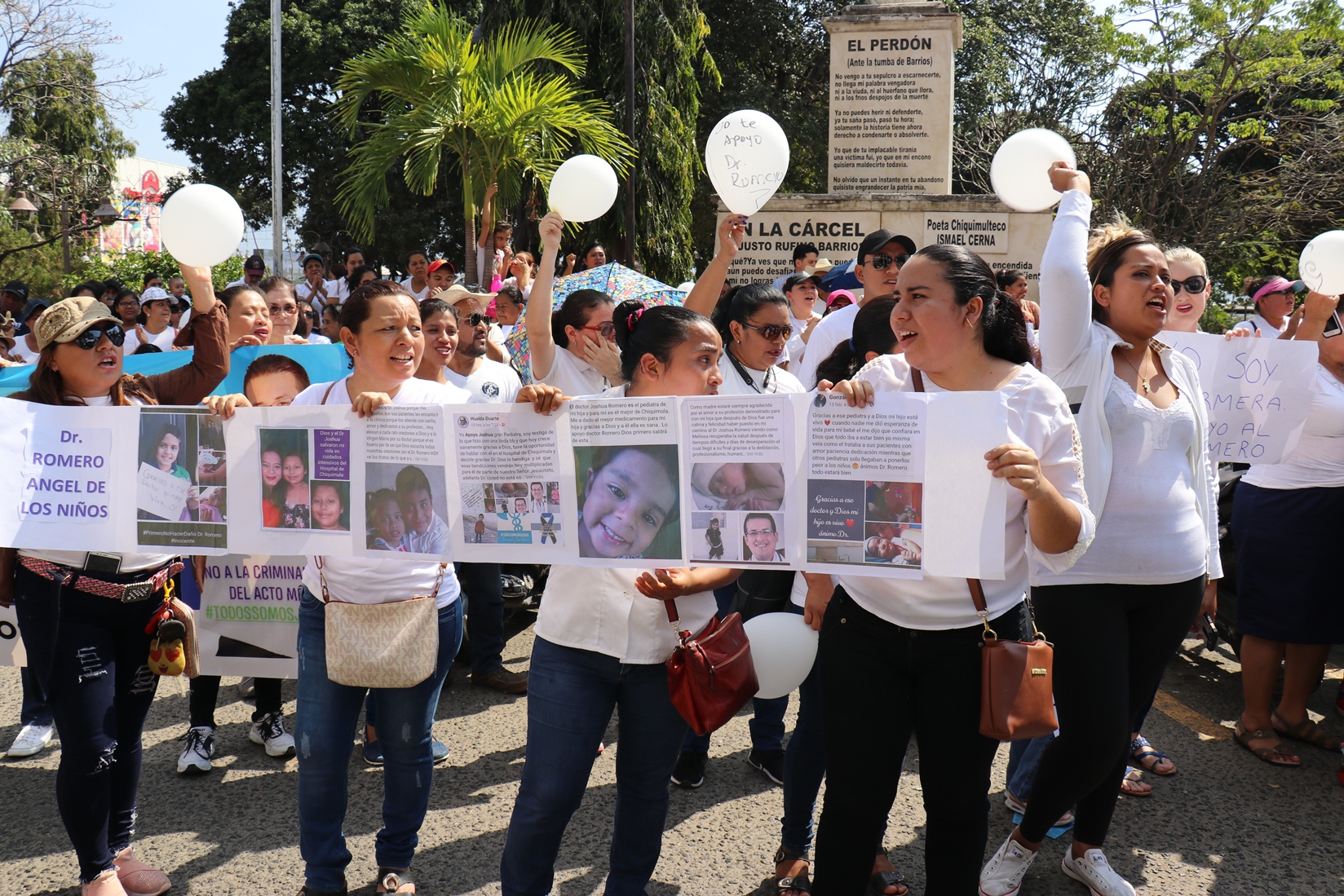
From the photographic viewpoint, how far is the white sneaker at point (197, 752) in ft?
14.0

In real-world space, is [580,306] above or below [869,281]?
below

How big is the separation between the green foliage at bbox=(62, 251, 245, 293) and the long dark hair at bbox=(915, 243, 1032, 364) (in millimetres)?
24114

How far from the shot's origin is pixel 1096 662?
304 centimetres

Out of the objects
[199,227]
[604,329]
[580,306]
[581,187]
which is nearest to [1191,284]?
[604,329]

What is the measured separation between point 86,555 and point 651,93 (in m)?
Answer: 17.8

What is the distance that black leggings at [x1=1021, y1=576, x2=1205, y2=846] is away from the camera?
3.04m

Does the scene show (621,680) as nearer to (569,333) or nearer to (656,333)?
(656,333)

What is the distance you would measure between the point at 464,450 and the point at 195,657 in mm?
1245

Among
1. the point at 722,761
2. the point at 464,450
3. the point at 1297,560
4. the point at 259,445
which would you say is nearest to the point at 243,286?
the point at 259,445

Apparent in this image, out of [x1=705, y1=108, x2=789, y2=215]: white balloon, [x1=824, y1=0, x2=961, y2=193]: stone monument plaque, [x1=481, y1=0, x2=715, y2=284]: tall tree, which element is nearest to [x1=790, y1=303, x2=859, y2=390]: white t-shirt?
[x1=705, y1=108, x2=789, y2=215]: white balloon

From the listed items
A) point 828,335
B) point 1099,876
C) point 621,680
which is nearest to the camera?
point 621,680

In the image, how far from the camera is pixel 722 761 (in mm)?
4461

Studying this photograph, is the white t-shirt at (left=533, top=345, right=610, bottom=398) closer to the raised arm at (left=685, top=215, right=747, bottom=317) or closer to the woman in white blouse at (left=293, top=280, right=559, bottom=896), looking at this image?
the raised arm at (left=685, top=215, right=747, bottom=317)

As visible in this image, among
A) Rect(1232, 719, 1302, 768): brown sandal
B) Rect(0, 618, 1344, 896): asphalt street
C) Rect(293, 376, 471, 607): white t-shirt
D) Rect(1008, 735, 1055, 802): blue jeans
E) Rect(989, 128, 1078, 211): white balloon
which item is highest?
Rect(989, 128, 1078, 211): white balloon
